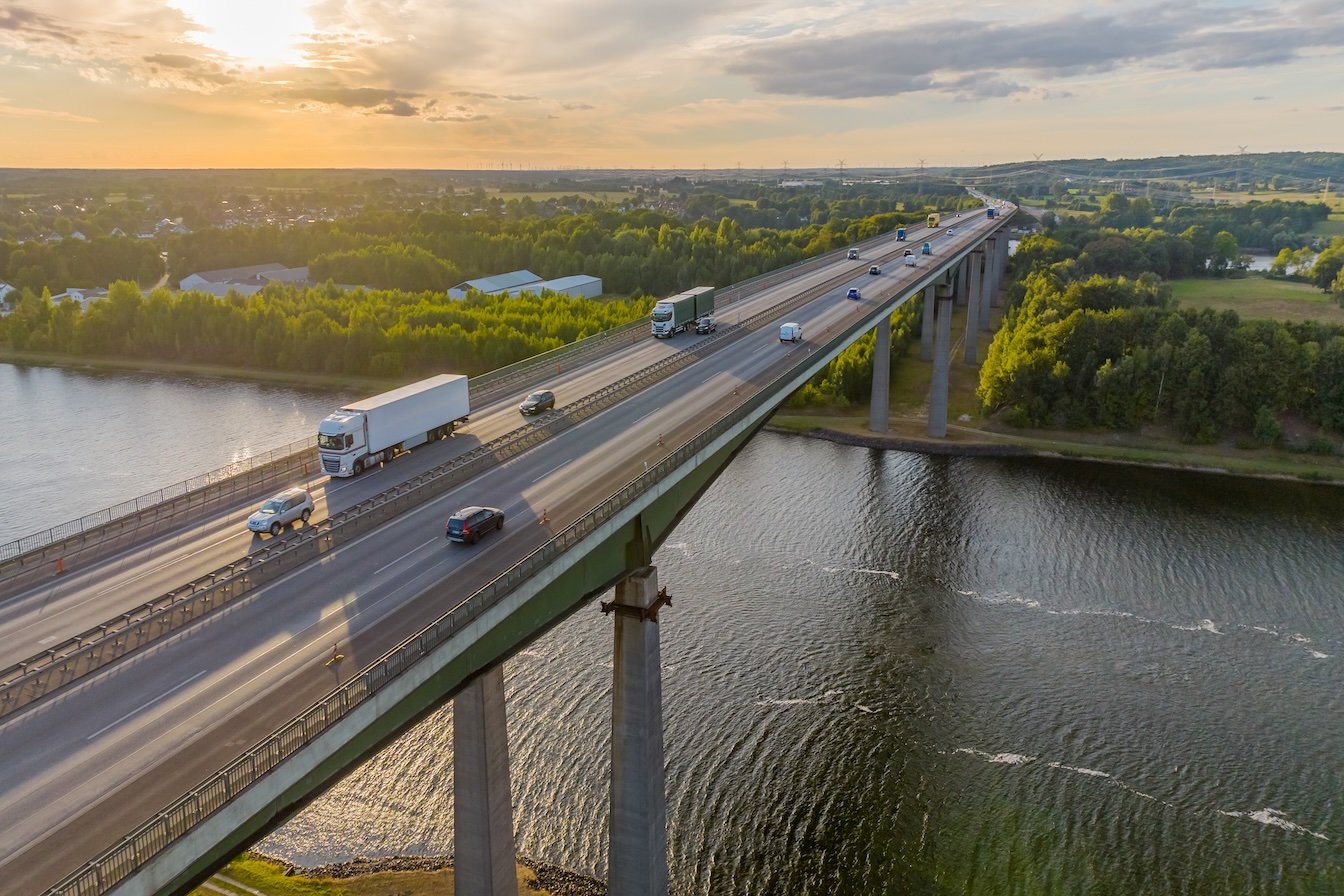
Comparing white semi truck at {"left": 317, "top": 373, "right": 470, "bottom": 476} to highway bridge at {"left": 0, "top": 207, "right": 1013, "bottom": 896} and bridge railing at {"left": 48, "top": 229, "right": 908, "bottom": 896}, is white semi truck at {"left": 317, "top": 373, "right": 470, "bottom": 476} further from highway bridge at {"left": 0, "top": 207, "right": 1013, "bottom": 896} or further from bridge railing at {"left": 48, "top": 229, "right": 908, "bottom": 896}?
bridge railing at {"left": 48, "top": 229, "right": 908, "bottom": 896}

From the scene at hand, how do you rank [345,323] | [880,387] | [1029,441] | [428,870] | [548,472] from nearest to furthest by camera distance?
[428,870] < [548,472] < [1029,441] < [880,387] < [345,323]

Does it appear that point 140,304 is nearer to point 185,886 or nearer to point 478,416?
point 478,416

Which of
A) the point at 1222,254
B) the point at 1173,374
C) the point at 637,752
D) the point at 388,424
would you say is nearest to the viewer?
the point at 637,752

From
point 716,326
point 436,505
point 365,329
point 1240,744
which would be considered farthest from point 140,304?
point 1240,744

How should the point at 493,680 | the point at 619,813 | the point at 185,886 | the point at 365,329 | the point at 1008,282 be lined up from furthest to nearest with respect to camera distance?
the point at 1008,282 < the point at 365,329 < the point at 619,813 < the point at 493,680 < the point at 185,886

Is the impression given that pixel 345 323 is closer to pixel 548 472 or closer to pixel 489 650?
pixel 548 472

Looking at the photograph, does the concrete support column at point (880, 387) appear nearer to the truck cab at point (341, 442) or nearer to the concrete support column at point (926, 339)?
the concrete support column at point (926, 339)

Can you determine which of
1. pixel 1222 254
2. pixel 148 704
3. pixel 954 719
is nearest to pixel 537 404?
pixel 148 704

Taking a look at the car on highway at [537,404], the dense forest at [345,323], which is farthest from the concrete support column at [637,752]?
the dense forest at [345,323]
